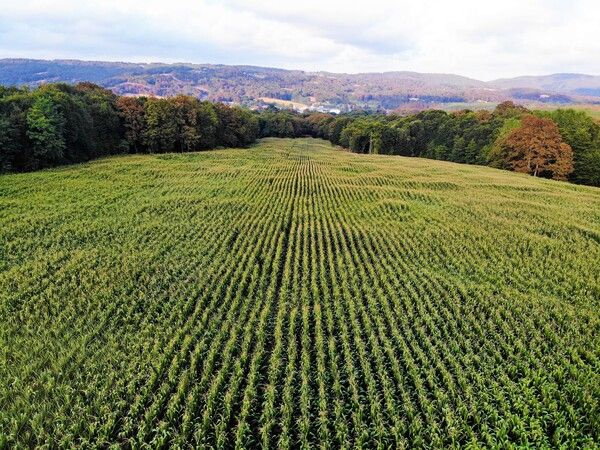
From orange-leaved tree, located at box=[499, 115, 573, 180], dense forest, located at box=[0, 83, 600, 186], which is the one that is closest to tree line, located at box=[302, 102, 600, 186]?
orange-leaved tree, located at box=[499, 115, 573, 180]

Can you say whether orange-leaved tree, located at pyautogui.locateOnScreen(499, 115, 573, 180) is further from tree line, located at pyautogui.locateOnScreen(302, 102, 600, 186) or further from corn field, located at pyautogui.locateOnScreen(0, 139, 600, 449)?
corn field, located at pyautogui.locateOnScreen(0, 139, 600, 449)

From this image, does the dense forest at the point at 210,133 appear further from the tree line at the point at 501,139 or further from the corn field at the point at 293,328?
the corn field at the point at 293,328

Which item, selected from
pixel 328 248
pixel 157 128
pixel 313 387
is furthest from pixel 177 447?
pixel 157 128

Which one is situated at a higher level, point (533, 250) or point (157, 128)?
point (157, 128)

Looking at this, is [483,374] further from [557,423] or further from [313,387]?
[313,387]

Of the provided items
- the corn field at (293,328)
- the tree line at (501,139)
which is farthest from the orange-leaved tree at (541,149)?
the corn field at (293,328)

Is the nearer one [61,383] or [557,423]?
[557,423]

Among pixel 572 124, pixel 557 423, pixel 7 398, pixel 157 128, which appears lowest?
pixel 7 398
